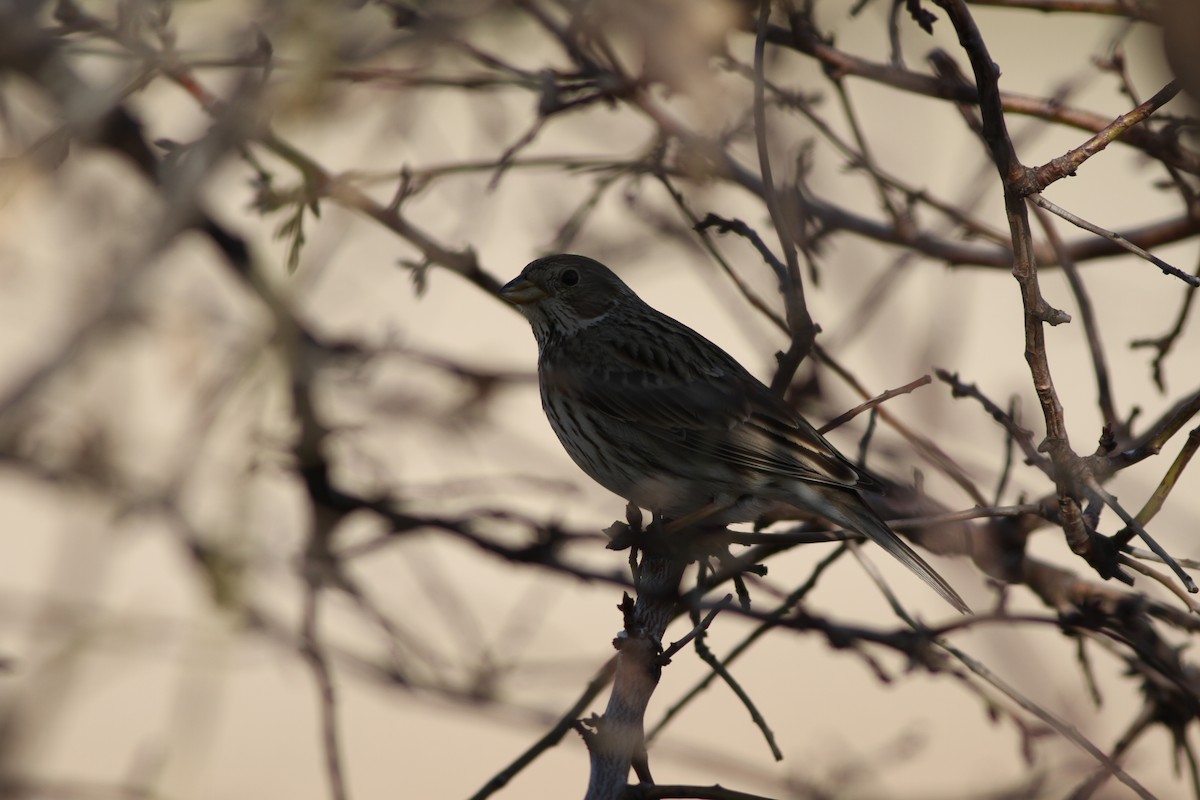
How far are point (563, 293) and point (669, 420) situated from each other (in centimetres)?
80

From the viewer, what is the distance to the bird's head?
4.61 metres

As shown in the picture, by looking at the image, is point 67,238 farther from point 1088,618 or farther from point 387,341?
point 1088,618

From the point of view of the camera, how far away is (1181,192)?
327 cm

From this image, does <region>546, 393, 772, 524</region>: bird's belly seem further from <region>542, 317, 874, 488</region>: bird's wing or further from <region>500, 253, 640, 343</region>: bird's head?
<region>500, 253, 640, 343</region>: bird's head

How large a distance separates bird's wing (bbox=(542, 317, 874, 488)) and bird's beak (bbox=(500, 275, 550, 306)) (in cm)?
20

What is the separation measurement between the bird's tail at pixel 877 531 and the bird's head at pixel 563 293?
1.40 meters

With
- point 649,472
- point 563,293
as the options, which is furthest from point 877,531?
point 563,293

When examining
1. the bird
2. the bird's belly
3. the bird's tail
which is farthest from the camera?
the bird's belly

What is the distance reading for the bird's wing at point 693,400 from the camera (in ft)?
12.4

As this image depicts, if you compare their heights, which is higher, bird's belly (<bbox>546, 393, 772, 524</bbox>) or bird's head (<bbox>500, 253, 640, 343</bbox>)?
bird's head (<bbox>500, 253, 640, 343</bbox>)

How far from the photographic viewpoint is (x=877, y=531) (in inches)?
137

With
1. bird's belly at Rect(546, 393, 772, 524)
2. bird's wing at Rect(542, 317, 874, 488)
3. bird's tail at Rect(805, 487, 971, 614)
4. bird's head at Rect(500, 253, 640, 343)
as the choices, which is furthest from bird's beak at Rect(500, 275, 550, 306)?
bird's tail at Rect(805, 487, 971, 614)

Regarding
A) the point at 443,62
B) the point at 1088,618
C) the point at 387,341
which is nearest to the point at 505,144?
the point at 443,62

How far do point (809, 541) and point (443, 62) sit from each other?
6.17ft
